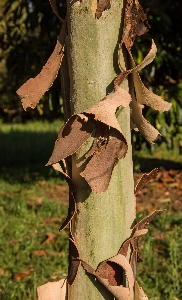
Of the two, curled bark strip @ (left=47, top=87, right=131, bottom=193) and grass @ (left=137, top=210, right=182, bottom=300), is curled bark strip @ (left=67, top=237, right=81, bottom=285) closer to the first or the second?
curled bark strip @ (left=47, top=87, right=131, bottom=193)

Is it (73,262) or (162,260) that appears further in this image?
(162,260)

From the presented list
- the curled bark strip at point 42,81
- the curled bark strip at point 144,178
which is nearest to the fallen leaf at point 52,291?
the curled bark strip at point 144,178

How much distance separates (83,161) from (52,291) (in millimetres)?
348

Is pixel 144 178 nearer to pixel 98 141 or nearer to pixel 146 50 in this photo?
pixel 98 141

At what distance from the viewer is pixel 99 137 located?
1.10 meters

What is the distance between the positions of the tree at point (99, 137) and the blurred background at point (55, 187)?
1781 millimetres


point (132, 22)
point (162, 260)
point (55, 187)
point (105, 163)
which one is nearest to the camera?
point (105, 163)

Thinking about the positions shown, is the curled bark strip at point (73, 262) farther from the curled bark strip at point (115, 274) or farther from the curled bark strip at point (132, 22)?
the curled bark strip at point (132, 22)

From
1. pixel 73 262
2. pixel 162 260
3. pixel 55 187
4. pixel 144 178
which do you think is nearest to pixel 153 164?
pixel 55 187

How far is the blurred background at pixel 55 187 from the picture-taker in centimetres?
330

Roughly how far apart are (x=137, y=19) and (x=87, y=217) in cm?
47

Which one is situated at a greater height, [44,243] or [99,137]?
[99,137]

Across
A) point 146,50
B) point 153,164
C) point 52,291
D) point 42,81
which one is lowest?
point 153,164

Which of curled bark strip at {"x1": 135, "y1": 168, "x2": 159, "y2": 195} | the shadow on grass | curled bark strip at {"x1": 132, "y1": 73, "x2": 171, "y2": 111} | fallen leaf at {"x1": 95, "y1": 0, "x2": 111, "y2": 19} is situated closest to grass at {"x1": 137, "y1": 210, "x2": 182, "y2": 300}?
curled bark strip at {"x1": 135, "y1": 168, "x2": 159, "y2": 195}
